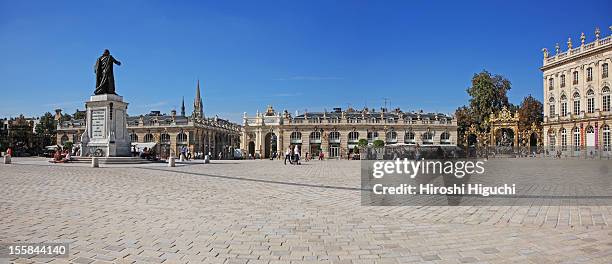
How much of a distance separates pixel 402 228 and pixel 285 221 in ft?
7.15

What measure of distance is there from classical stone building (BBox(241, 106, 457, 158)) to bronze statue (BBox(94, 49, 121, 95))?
44.2 meters

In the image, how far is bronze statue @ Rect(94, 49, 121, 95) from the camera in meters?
29.2

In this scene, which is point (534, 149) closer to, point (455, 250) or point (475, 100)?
point (475, 100)

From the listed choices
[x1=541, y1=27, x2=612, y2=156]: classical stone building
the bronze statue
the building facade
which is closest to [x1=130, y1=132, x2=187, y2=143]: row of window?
the building facade

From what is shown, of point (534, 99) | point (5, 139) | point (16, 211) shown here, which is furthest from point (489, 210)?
point (5, 139)

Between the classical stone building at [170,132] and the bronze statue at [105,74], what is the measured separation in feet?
130

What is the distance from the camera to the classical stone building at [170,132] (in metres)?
74.2

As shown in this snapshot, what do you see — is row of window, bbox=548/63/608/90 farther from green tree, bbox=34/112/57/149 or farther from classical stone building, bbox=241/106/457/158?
green tree, bbox=34/112/57/149

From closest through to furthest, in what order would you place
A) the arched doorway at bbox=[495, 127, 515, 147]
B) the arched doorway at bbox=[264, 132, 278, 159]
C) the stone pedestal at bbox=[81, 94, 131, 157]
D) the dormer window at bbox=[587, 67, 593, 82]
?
the stone pedestal at bbox=[81, 94, 131, 157] < the dormer window at bbox=[587, 67, 593, 82] < the arched doorway at bbox=[495, 127, 515, 147] < the arched doorway at bbox=[264, 132, 278, 159]

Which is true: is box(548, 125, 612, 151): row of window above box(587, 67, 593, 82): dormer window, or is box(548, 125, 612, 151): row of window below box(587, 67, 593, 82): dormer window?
below

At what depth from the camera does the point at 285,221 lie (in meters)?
7.32

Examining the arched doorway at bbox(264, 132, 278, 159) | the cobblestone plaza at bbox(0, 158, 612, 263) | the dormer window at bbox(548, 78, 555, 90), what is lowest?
the cobblestone plaza at bbox(0, 158, 612, 263)

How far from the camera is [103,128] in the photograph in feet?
92.9

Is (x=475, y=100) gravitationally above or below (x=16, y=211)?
above
